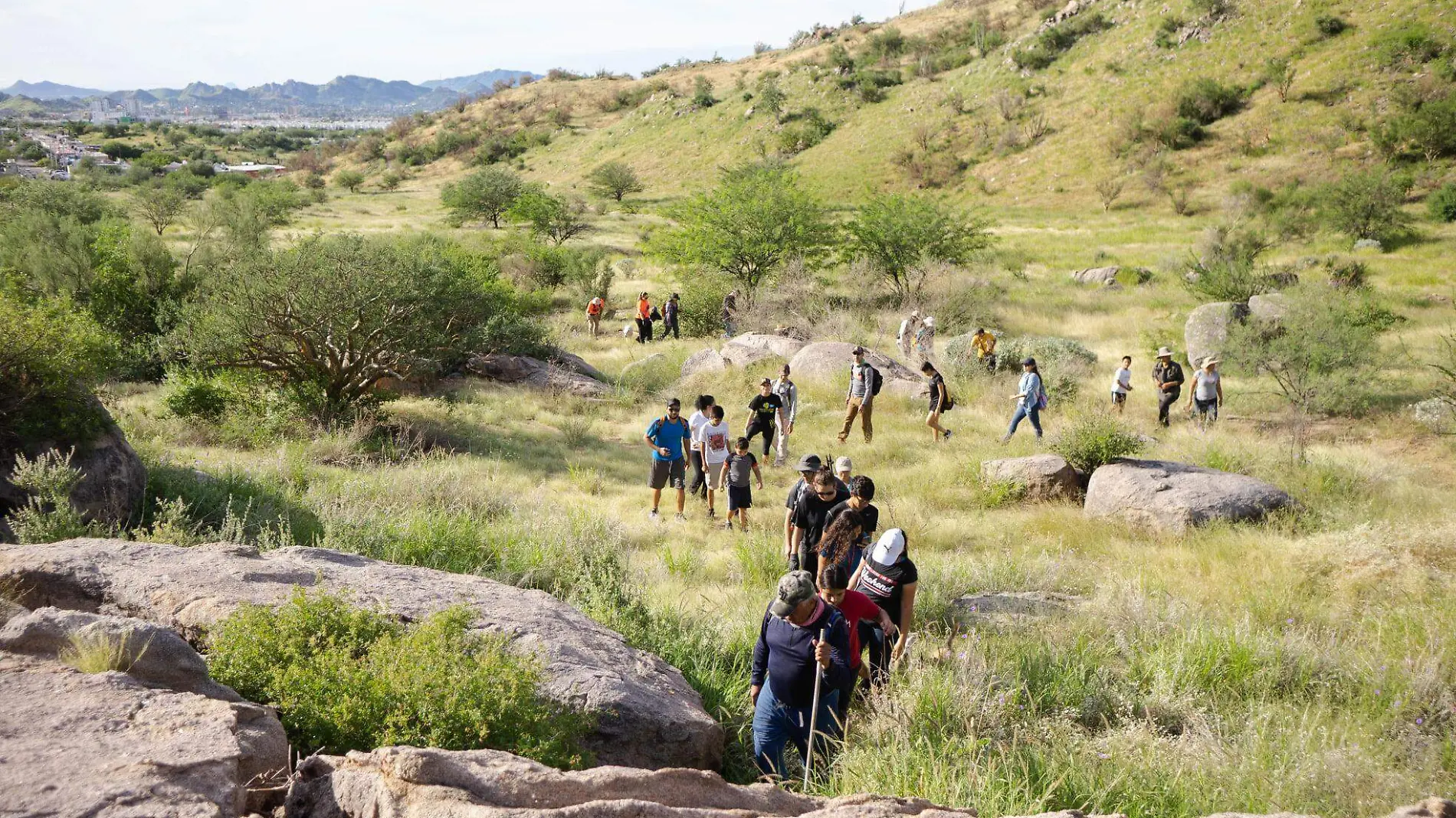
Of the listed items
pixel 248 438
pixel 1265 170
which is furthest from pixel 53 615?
pixel 1265 170

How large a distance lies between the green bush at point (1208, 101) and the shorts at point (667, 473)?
44306 mm

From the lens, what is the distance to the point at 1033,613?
21.6 feet

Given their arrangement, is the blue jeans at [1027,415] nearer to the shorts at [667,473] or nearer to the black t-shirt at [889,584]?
the shorts at [667,473]

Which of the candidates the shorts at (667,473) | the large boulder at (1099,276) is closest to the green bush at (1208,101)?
the large boulder at (1099,276)

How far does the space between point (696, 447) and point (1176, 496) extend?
18.8ft

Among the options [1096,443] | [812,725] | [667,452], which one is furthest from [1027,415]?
[812,725]

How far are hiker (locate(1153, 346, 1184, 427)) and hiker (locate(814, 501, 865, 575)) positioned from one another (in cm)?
1014

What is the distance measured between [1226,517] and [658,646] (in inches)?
284

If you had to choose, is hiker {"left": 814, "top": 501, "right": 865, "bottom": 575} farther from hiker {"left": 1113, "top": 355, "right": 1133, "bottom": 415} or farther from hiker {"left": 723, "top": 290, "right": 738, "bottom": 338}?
hiker {"left": 723, "top": 290, "right": 738, "bottom": 338}

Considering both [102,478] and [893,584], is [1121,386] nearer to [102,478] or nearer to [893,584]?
[893,584]

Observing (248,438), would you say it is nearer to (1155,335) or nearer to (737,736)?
(737,736)

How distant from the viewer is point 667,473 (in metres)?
10.5

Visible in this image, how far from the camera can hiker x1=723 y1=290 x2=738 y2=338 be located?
2327 cm

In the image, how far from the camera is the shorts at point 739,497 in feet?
32.0
